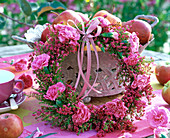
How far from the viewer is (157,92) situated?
1308mm

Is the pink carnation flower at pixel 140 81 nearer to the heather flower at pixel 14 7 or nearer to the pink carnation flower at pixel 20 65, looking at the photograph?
the pink carnation flower at pixel 20 65

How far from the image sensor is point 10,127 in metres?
0.86

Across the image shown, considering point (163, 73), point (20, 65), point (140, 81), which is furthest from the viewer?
point (20, 65)

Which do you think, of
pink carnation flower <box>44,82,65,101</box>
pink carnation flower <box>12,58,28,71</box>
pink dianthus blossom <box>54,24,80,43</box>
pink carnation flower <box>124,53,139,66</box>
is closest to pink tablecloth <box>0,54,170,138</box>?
pink carnation flower <box>44,82,65,101</box>

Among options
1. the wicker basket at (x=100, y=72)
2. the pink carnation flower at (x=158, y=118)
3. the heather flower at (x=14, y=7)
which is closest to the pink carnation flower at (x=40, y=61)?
the wicker basket at (x=100, y=72)

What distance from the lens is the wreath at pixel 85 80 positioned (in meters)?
0.94

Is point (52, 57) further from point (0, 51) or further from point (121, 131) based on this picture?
point (0, 51)

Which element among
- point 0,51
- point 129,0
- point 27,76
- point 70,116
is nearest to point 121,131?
point 70,116

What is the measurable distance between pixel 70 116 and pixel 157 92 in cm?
56

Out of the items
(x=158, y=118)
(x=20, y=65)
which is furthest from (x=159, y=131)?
(x=20, y=65)

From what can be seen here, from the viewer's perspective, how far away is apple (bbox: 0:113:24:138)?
86 centimetres

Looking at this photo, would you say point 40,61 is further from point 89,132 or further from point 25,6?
point 25,6

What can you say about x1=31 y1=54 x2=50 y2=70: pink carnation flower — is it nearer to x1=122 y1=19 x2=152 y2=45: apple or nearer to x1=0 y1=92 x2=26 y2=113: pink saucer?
x1=0 y1=92 x2=26 y2=113: pink saucer

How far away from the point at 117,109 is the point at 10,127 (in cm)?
40
